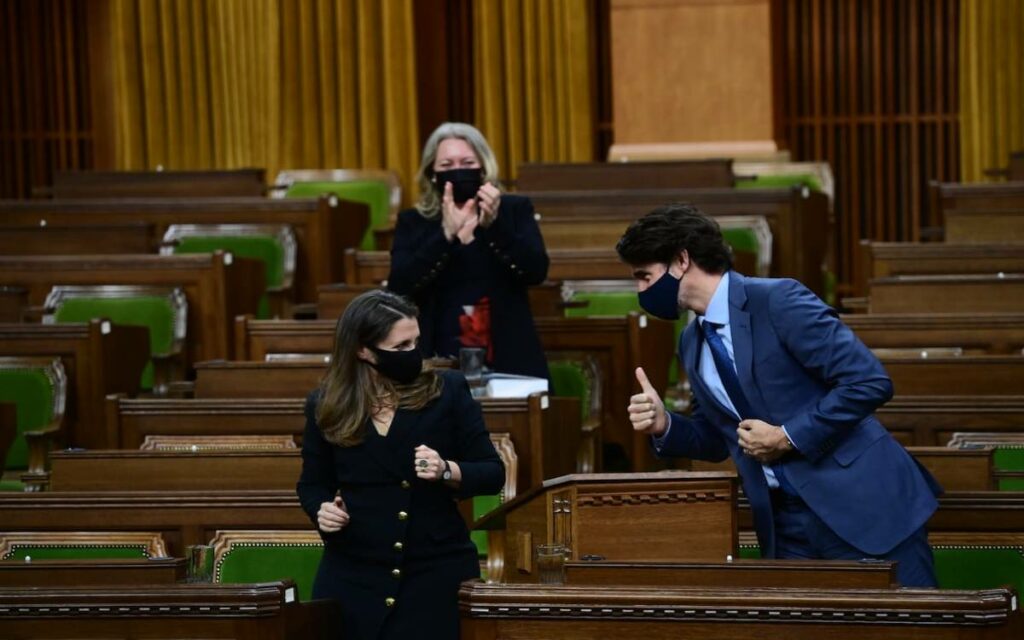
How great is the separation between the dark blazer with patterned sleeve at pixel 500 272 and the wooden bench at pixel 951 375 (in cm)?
102

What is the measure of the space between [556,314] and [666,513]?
3.04 metres

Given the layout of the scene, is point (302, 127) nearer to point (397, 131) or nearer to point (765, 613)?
point (397, 131)

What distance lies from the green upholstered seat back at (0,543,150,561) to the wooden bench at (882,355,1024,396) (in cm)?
213

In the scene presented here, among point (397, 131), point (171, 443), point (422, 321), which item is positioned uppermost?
point (397, 131)

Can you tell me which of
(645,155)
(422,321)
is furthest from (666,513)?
(645,155)

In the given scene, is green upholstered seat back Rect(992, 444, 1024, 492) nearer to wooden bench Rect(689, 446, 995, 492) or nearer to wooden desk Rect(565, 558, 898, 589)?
wooden bench Rect(689, 446, 995, 492)

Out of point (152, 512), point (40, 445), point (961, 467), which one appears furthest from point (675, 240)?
point (40, 445)

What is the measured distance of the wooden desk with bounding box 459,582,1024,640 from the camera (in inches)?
96.7

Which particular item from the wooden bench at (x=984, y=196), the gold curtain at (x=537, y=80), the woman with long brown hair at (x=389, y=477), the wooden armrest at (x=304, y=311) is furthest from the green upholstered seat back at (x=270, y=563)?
the gold curtain at (x=537, y=80)

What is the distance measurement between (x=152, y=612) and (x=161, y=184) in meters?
6.11

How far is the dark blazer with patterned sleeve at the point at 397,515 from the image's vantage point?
3.12 meters

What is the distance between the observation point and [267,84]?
1037 cm

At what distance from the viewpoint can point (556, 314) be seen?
19.5 ft

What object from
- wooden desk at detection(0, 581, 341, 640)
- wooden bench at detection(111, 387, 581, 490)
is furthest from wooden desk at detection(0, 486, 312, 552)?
wooden desk at detection(0, 581, 341, 640)
